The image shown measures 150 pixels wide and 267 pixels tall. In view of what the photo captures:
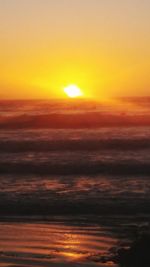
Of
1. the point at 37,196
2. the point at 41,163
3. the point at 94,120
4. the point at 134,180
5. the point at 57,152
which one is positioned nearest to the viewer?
the point at 37,196

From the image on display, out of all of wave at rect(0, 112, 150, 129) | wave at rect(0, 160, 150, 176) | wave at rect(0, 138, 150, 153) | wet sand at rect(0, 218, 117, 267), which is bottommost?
wet sand at rect(0, 218, 117, 267)

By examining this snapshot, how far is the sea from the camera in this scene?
8.68 m

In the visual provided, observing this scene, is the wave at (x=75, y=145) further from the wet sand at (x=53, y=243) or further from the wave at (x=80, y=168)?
the wet sand at (x=53, y=243)

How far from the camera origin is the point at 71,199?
13.9 meters

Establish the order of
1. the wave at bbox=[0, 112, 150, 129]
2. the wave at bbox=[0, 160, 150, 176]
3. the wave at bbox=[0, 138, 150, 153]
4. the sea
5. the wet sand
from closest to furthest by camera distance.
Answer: the wet sand → the sea → the wave at bbox=[0, 160, 150, 176] → the wave at bbox=[0, 138, 150, 153] → the wave at bbox=[0, 112, 150, 129]

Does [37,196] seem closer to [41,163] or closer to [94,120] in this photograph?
[41,163]

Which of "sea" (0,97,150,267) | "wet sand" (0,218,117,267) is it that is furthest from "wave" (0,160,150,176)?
"wet sand" (0,218,117,267)

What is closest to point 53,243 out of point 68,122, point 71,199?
point 71,199

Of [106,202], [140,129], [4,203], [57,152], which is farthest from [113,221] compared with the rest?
[140,129]

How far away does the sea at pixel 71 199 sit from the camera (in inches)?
342

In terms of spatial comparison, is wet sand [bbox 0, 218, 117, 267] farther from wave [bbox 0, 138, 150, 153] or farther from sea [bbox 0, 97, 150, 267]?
wave [bbox 0, 138, 150, 153]

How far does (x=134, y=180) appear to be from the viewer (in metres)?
16.8

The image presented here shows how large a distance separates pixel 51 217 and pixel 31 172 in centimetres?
790

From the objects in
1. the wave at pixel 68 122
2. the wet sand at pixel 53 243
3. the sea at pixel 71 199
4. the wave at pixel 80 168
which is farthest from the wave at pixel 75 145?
the wet sand at pixel 53 243
